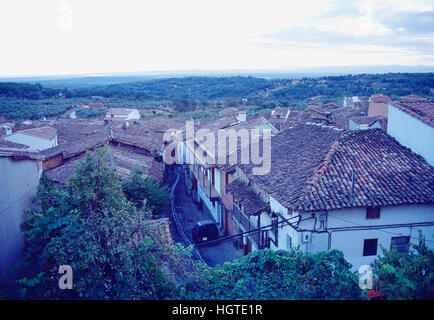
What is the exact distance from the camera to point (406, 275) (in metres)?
6.98

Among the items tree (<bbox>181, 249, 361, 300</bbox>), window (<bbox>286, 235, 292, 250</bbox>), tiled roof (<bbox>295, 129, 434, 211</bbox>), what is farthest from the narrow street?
tree (<bbox>181, 249, 361, 300</bbox>)

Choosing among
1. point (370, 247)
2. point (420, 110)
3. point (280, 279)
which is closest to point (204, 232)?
point (370, 247)

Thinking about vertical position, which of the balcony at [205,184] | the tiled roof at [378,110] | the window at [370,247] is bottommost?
the balcony at [205,184]

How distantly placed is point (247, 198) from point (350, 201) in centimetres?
450

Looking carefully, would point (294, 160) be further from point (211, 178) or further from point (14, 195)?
point (14, 195)

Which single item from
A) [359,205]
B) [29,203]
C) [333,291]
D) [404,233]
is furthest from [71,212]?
[404,233]

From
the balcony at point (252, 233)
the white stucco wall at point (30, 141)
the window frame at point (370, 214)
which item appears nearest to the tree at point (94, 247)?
the balcony at point (252, 233)

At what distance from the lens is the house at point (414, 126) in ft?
40.9

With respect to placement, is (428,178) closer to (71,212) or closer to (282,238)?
(282,238)

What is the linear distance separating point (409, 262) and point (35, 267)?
7411mm

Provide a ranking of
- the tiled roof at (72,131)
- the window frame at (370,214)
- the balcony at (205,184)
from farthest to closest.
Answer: the tiled roof at (72,131), the balcony at (205,184), the window frame at (370,214)

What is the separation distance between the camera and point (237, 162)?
16844mm

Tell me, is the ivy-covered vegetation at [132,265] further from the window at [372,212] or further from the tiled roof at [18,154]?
the window at [372,212]

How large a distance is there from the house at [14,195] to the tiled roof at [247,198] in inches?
297
